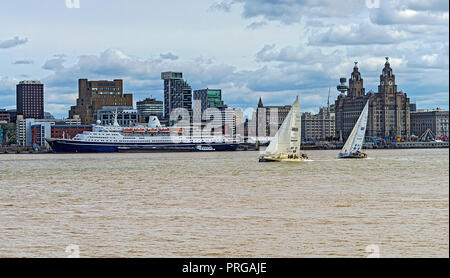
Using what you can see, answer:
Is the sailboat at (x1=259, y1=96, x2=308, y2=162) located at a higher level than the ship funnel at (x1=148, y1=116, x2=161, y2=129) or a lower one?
lower

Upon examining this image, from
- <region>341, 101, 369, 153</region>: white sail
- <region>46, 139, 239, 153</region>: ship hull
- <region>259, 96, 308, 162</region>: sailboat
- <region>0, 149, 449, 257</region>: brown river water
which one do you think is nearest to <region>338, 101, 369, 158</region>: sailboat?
<region>341, 101, 369, 153</region>: white sail

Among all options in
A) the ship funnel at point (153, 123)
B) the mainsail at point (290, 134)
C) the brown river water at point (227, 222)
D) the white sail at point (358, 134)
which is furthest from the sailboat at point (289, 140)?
the ship funnel at point (153, 123)

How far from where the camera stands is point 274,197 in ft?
106

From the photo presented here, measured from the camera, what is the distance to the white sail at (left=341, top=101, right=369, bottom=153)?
87188mm

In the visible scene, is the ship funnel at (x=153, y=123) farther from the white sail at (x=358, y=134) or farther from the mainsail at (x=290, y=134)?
the mainsail at (x=290, y=134)

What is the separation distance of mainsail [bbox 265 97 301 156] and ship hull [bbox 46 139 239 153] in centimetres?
7469

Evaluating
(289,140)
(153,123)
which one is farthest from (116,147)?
(289,140)

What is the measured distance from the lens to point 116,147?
146000 mm

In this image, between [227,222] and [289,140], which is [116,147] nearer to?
[289,140]

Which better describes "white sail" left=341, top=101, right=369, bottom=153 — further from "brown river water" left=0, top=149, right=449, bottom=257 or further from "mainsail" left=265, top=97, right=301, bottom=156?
"brown river water" left=0, top=149, right=449, bottom=257

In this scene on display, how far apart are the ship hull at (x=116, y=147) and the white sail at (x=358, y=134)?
6598cm

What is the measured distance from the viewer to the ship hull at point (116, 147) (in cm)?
14375
